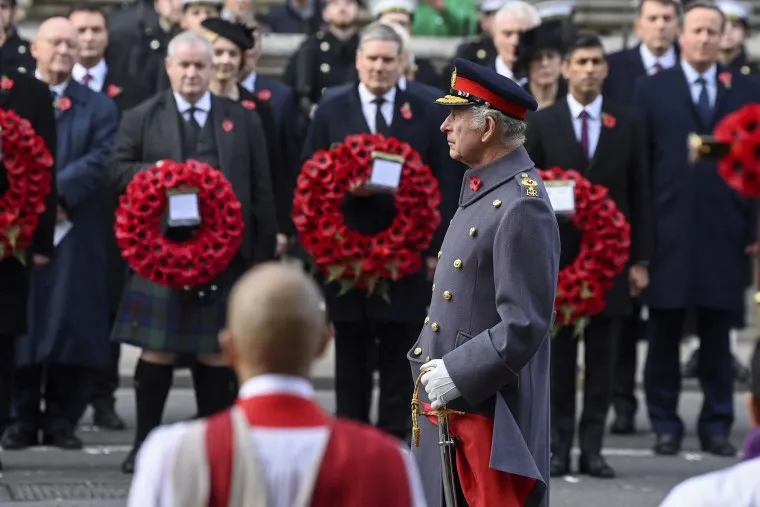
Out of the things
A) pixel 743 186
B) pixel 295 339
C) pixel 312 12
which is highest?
pixel 312 12

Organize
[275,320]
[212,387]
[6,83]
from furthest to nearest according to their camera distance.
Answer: [212,387], [6,83], [275,320]

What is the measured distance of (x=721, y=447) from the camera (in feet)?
37.1

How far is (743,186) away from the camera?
399cm

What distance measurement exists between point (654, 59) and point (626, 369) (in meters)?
2.16

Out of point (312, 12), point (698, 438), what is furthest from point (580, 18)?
point (698, 438)

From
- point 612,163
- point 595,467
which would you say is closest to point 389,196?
point 612,163

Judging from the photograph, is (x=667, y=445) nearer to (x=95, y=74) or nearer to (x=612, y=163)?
(x=612, y=163)

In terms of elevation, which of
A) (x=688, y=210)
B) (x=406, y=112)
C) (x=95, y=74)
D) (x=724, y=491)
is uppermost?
(x=95, y=74)

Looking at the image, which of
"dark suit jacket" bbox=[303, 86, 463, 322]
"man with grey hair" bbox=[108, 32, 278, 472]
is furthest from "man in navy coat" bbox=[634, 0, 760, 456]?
"man with grey hair" bbox=[108, 32, 278, 472]

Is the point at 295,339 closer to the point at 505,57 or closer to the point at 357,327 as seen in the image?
the point at 357,327

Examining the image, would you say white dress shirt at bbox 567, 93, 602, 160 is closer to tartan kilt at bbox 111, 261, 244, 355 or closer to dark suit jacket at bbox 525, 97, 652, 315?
dark suit jacket at bbox 525, 97, 652, 315

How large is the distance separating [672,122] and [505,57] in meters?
1.52

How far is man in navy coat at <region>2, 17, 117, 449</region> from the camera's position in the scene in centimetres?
1097

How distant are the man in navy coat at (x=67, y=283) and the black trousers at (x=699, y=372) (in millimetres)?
3235
